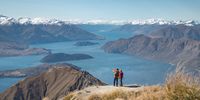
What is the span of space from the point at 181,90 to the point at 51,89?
182 m

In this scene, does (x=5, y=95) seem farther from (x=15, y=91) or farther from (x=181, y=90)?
(x=181, y=90)

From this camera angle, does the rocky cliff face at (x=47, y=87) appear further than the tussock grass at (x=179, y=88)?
Yes

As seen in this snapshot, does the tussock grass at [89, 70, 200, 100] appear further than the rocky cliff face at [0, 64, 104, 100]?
No

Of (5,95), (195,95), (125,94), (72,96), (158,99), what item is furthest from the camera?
(5,95)

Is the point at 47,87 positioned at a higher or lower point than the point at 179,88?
lower

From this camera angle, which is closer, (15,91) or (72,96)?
(72,96)

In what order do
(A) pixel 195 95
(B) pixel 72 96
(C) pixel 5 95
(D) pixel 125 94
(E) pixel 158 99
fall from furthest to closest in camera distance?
→ (C) pixel 5 95, (B) pixel 72 96, (D) pixel 125 94, (E) pixel 158 99, (A) pixel 195 95

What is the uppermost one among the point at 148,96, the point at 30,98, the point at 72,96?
the point at 148,96

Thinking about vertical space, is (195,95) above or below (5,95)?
above

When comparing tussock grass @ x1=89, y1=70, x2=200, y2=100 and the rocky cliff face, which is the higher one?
tussock grass @ x1=89, y1=70, x2=200, y2=100

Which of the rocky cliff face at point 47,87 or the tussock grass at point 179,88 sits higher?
the tussock grass at point 179,88

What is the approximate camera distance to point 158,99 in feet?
34.7

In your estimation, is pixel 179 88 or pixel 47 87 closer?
pixel 179 88

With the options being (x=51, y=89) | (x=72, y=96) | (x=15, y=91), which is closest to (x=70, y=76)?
(x=51, y=89)
